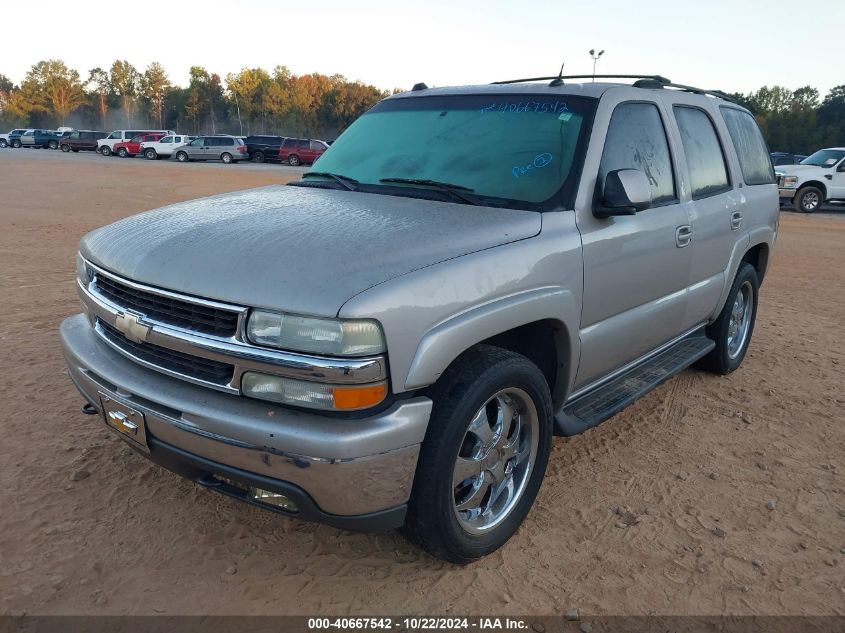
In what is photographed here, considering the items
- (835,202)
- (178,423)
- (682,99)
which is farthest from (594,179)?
(835,202)

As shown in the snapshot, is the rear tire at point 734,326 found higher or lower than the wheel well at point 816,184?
lower

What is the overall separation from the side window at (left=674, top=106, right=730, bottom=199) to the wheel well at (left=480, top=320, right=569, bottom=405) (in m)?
1.60

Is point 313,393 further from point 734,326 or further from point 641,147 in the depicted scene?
point 734,326

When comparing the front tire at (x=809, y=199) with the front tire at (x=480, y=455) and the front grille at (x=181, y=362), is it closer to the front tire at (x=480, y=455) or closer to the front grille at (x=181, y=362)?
the front tire at (x=480, y=455)

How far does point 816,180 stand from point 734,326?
16409 millimetres

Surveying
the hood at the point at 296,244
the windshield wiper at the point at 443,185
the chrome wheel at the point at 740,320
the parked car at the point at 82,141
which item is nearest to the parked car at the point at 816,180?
the chrome wheel at the point at 740,320

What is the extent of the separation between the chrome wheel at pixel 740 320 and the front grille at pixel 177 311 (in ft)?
13.3

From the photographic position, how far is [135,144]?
4103 cm

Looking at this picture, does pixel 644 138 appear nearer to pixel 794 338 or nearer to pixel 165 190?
pixel 794 338

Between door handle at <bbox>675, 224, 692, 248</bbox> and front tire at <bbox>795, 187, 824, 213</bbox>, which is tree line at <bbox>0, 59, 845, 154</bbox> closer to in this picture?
front tire at <bbox>795, 187, 824, 213</bbox>

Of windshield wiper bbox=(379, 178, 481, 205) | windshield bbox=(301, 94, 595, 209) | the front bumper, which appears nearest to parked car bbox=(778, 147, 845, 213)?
windshield bbox=(301, 94, 595, 209)

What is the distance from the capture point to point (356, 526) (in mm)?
2322

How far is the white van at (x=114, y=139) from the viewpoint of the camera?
137ft

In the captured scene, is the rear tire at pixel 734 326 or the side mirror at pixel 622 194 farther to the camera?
the rear tire at pixel 734 326
